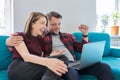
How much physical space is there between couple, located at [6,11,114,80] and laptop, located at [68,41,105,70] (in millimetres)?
69

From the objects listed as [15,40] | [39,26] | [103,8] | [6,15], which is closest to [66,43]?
[39,26]

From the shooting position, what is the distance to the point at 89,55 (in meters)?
1.75

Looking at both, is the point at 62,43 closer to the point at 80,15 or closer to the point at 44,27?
the point at 44,27

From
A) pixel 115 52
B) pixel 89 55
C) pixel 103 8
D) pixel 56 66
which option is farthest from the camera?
pixel 103 8

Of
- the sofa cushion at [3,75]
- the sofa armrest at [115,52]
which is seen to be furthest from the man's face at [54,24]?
the sofa armrest at [115,52]

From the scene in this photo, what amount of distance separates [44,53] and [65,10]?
1.15 m

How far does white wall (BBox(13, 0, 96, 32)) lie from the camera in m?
2.56

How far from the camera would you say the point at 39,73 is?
156cm

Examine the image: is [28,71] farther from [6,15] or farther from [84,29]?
[6,15]

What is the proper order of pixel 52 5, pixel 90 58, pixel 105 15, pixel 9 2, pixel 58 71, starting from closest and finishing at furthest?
pixel 58 71 < pixel 90 58 < pixel 9 2 < pixel 52 5 < pixel 105 15

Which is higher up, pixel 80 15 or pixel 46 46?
pixel 80 15

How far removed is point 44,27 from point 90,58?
0.51 metres

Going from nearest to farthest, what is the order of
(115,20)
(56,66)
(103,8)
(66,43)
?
(56,66), (66,43), (115,20), (103,8)

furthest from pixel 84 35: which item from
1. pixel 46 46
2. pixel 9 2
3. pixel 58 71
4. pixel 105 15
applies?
pixel 105 15
